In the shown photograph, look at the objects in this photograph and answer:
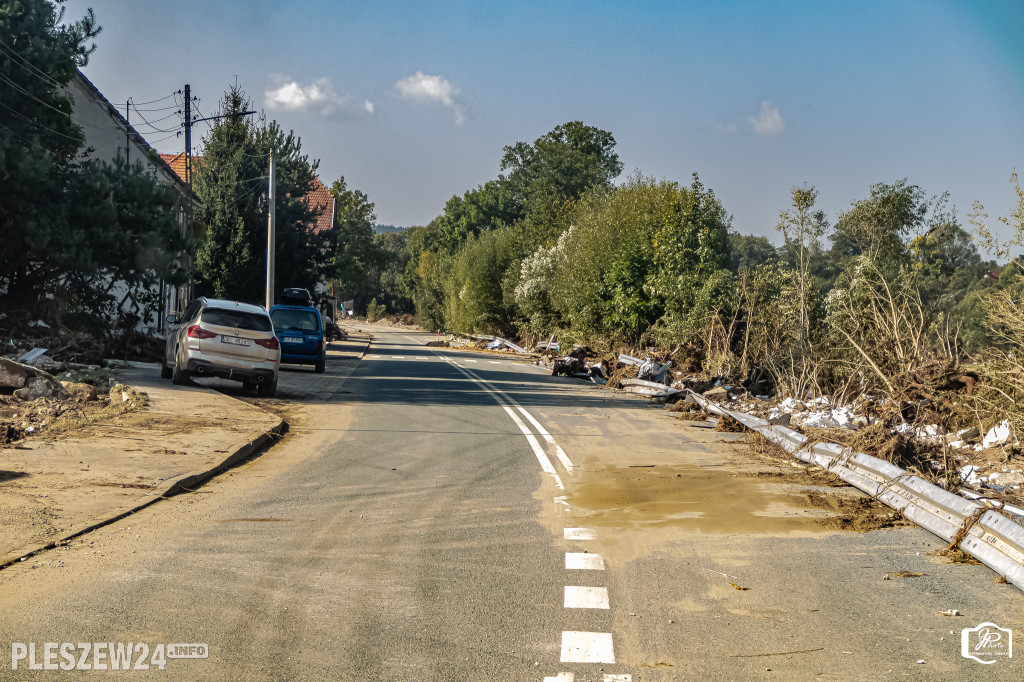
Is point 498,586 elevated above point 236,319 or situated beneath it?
situated beneath

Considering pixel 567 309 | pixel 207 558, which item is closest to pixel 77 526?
pixel 207 558

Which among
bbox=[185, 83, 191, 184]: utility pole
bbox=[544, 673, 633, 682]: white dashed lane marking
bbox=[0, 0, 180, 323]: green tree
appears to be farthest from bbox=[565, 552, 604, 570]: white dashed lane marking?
bbox=[185, 83, 191, 184]: utility pole

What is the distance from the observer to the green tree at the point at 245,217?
40.3 metres

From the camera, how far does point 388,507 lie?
28.5 ft

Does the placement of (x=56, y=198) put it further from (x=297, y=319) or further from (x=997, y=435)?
(x=997, y=435)

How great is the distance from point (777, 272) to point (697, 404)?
11550 millimetres

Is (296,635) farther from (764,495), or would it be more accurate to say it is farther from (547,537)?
(764,495)

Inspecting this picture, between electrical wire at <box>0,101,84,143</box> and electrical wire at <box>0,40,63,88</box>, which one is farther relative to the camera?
electrical wire at <box>0,101,84,143</box>

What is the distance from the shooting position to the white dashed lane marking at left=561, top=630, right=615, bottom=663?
15.6 feet

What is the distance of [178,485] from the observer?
936 centimetres

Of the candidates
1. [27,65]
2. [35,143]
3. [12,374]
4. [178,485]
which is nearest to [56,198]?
[35,143]

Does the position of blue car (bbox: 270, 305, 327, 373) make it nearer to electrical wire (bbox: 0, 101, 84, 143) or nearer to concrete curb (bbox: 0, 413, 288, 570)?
electrical wire (bbox: 0, 101, 84, 143)

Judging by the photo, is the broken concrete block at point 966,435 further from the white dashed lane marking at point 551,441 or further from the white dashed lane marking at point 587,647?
the white dashed lane marking at point 587,647

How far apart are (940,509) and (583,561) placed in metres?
3.22
